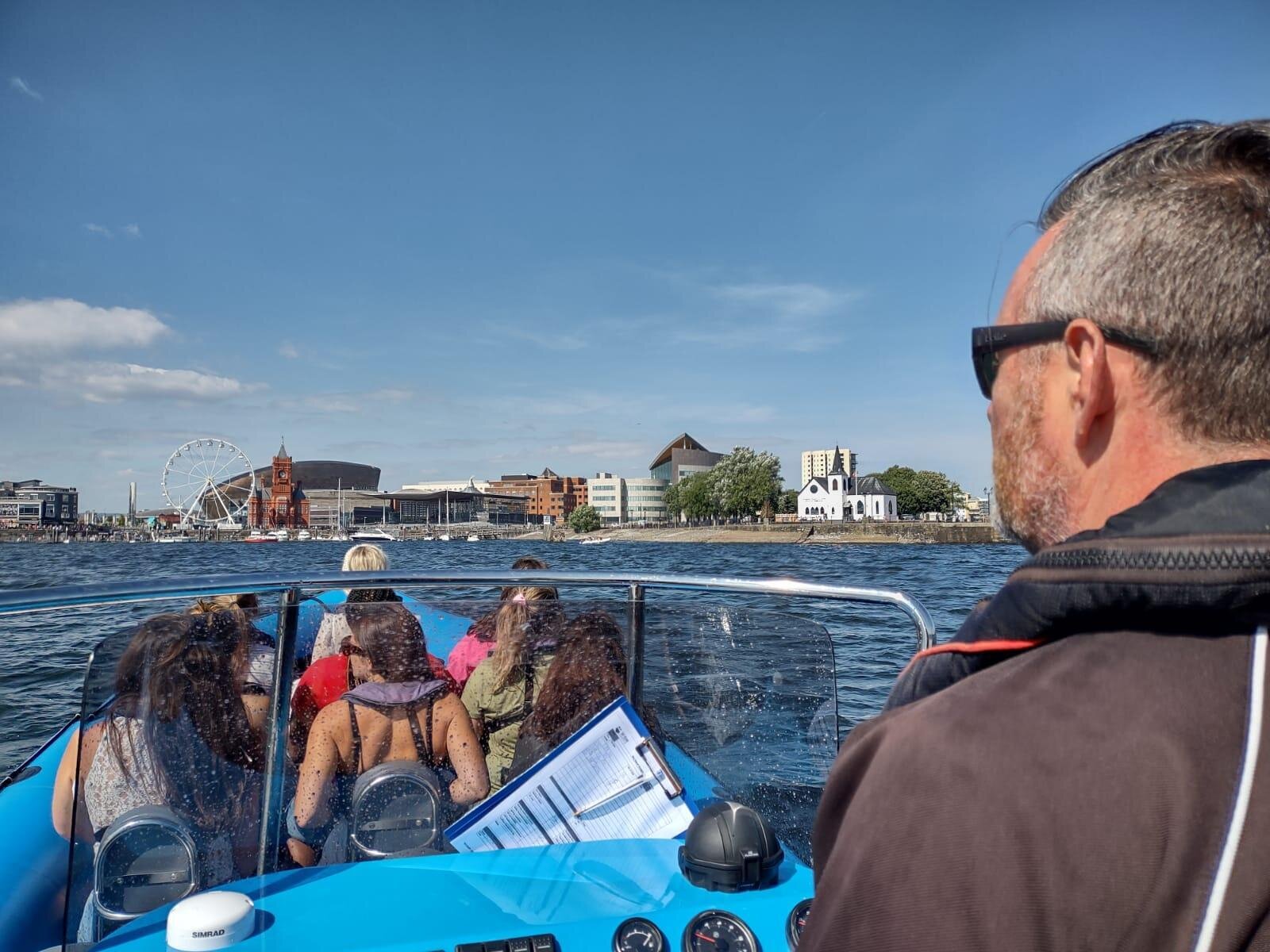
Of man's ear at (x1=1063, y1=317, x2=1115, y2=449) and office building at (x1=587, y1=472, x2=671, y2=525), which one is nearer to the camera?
man's ear at (x1=1063, y1=317, x2=1115, y2=449)

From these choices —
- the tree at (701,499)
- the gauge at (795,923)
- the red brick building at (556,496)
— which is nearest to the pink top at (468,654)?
the gauge at (795,923)

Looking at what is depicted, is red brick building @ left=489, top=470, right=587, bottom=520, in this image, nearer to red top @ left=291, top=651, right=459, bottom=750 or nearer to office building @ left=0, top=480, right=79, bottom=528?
office building @ left=0, top=480, right=79, bottom=528

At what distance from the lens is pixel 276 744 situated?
2043mm

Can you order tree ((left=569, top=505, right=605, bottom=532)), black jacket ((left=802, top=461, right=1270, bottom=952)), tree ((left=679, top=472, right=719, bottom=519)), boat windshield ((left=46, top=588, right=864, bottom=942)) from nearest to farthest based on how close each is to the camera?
black jacket ((left=802, top=461, right=1270, bottom=952))
boat windshield ((left=46, top=588, right=864, bottom=942))
tree ((left=679, top=472, right=719, bottom=519))
tree ((left=569, top=505, right=605, bottom=532))

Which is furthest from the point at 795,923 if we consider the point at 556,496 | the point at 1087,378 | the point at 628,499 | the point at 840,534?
the point at 556,496

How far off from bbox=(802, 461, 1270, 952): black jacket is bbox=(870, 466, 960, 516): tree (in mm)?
113643

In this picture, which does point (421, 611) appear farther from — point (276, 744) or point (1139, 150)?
point (1139, 150)

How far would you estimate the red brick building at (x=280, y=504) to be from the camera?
5236 inches

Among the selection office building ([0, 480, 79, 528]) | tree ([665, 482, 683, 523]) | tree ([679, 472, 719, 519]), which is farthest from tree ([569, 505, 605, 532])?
office building ([0, 480, 79, 528])

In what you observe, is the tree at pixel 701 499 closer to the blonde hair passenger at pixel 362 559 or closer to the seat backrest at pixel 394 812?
the blonde hair passenger at pixel 362 559

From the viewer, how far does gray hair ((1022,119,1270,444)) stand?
81cm

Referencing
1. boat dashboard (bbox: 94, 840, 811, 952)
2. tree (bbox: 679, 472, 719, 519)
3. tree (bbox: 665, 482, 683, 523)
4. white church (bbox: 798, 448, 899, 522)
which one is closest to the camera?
boat dashboard (bbox: 94, 840, 811, 952)

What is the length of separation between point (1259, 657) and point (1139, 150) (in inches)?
21.7

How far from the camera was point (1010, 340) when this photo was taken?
96cm
